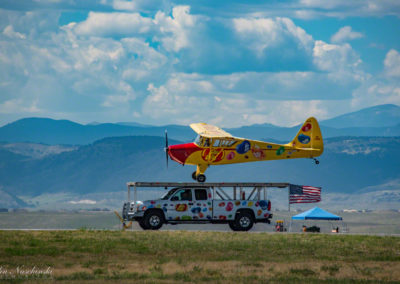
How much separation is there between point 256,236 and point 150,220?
6.13 meters

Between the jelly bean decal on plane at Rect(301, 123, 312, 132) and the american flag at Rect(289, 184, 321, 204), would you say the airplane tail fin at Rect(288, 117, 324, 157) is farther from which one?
the american flag at Rect(289, 184, 321, 204)

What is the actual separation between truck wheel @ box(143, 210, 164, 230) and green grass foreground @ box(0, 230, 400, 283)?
1.34 meters

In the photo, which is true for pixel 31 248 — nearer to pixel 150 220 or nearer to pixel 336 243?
pixel 150 220

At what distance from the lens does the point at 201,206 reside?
141 feet

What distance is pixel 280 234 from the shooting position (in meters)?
44.0

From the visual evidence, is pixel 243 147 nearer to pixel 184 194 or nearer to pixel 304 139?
pixel 304 139

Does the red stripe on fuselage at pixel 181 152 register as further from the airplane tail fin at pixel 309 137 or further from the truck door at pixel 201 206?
the airplane tail fin at pixel 309 137

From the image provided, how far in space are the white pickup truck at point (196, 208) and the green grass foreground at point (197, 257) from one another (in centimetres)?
112

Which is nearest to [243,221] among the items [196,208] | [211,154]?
[196,208]

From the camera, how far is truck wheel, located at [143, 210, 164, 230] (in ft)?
141

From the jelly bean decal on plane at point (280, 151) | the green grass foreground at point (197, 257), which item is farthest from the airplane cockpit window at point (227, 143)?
the green grass foreground at point (197, 257)

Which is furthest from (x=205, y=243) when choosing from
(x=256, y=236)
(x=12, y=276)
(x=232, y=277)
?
(x=12, y=276)

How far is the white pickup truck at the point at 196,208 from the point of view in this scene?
42812 millimetres

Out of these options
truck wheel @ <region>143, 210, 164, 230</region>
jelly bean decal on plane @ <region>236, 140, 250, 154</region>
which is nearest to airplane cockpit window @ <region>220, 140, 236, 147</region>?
jelly bean decal on plane @ <region>236, 140, 250, 154</region>
